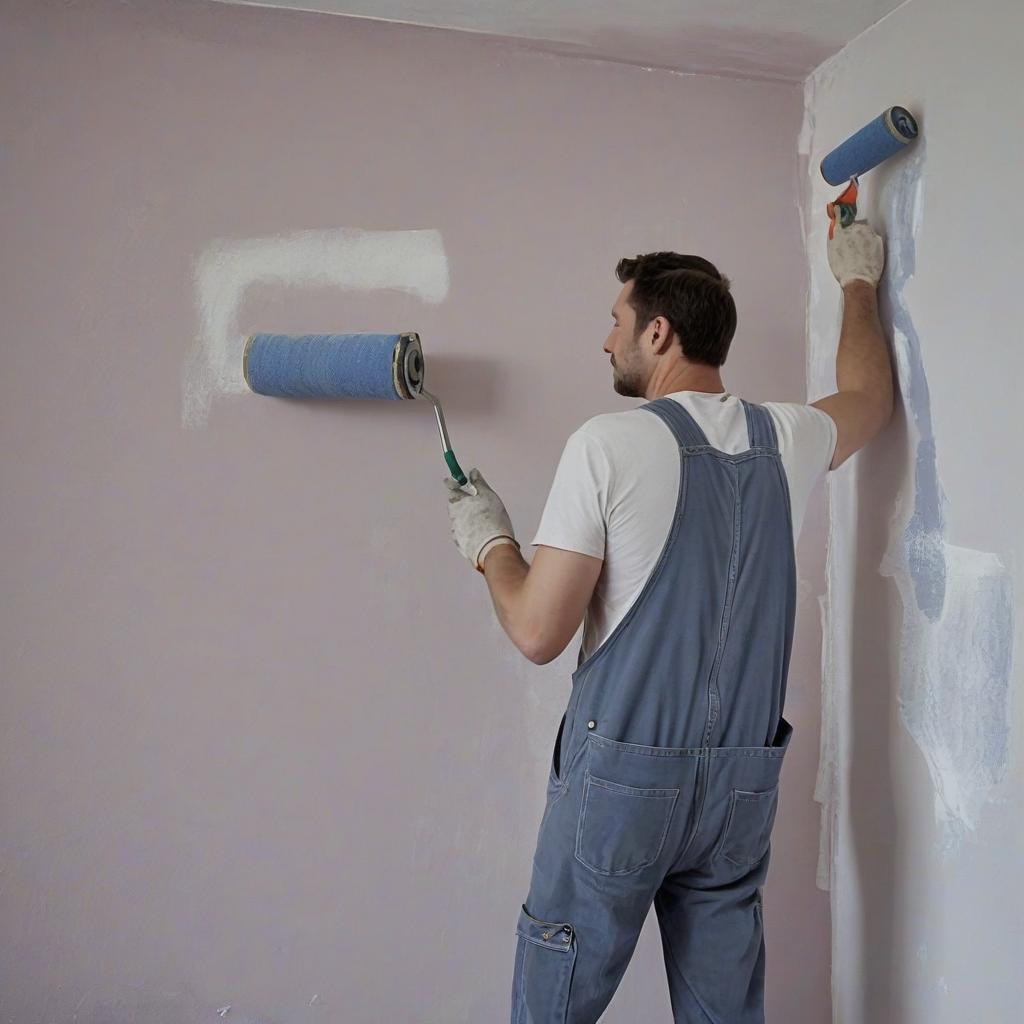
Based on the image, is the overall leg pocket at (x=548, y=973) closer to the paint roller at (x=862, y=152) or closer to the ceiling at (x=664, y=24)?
the paint roller at (x=862, y=152)

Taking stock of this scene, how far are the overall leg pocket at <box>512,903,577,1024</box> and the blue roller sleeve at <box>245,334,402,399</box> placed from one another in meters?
0.83

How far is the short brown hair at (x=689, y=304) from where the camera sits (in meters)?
1.45

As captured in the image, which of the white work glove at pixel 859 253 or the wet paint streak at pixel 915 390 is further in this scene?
the white work glove at pixel 859 253

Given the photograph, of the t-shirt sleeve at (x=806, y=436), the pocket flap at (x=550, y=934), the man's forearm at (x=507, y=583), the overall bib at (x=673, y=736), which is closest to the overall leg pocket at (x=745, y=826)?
the overall bib at (x=673, y=736)

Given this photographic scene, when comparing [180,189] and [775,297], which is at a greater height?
[180,189]

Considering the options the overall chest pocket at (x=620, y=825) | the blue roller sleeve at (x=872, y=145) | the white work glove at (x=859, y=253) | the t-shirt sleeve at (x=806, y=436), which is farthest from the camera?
the white work glove at (x=859, y=253)

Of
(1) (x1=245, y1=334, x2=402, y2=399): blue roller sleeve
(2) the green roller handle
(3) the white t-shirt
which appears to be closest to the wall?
(3) the white t-shirt

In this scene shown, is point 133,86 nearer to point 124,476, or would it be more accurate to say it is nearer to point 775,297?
point 124,476

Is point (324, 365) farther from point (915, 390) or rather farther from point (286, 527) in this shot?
point (915, 390)

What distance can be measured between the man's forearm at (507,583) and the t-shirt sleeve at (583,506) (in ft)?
0.35

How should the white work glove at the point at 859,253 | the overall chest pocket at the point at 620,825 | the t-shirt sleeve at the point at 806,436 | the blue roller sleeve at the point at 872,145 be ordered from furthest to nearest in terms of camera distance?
the white work glove at the point at 859,253, the blue roller sleeve at the point at 872,145, the t-shirt sleeve at the point at 806,436, the overall chest pocket at the point at 620,825

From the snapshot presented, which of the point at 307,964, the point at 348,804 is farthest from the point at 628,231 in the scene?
the point at 307,964

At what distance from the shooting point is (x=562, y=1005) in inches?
52.1

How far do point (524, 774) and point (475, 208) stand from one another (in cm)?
101
